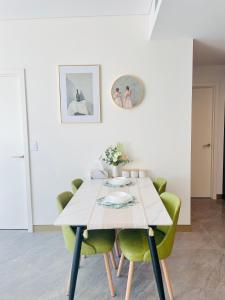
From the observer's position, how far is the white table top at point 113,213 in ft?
5.46

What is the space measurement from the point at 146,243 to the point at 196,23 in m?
2.11

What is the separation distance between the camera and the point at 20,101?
3.11 metres

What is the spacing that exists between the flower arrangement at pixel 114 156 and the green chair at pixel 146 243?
87 centimetres

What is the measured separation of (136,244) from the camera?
6.26ft

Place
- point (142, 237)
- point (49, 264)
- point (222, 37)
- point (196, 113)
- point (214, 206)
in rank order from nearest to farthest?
point (142, 237) < point (49, 264) < point (222, 37) < point (214, 206) < point (196, 113)

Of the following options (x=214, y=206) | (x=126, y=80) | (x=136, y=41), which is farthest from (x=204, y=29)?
(x=214, y=206)

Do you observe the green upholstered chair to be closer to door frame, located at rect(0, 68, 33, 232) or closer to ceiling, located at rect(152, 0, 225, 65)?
door frame, located at rect(0, 68, 33, 232)

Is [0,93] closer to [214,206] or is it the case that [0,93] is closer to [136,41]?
[136,41]

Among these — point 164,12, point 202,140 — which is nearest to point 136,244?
point 164,12

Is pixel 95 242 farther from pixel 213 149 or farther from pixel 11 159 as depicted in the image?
pixel 213 149

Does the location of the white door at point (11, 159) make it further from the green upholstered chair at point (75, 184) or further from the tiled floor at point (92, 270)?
the green upholstered chair at point (75, 184)

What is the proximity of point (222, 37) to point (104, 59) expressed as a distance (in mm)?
1370

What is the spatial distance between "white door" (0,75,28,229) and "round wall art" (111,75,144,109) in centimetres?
123

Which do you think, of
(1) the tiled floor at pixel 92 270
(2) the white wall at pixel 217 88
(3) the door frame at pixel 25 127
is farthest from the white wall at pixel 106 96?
(2) the white wall at pixel 217 88
